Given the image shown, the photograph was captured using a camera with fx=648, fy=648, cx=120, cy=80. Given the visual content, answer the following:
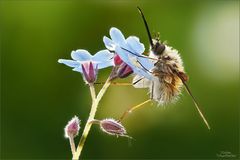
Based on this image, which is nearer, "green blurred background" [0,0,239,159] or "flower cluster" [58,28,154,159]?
"flower cluster" [58,28,154,159]

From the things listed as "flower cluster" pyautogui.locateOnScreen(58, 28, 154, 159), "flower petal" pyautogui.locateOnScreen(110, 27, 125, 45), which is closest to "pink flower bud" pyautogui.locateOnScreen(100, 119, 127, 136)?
"flower cluster" pyautogui.locateOnScreen(58, 28, 154, 159)

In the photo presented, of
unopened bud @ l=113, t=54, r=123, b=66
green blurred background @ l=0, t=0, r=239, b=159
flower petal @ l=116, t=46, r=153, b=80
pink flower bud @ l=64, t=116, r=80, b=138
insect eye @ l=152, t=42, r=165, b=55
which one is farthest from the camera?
green blurred background @ l=0, t=0, r=239, b=159

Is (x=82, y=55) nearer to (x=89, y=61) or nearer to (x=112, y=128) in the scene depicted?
(x=89, y=61)

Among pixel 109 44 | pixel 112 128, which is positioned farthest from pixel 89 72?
pixel 112 128

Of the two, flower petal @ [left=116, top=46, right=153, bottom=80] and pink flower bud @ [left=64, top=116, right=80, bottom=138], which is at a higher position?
flower petal @ [left=116, top=46, right=153, bottom=80]

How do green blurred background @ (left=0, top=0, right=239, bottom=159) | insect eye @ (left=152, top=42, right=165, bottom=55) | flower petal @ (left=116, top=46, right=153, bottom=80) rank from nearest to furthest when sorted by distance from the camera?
flower petal @ (left=116, top=46, right=153, bottom=80)
insect eye @ (left=152, top=42, right=165, bottom=55)
green blurred background @ (left=0, top=0, right=239, bottom=159)

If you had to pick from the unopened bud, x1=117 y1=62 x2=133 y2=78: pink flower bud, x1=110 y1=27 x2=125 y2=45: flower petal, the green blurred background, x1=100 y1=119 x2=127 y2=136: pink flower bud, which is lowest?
the green blurred background

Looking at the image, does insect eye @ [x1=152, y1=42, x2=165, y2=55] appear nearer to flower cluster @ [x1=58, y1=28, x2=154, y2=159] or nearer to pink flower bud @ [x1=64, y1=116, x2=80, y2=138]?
flower cluster @ [x1=58, y1=28, x2=154, y2=159]

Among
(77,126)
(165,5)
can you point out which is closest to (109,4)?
(165,5)
